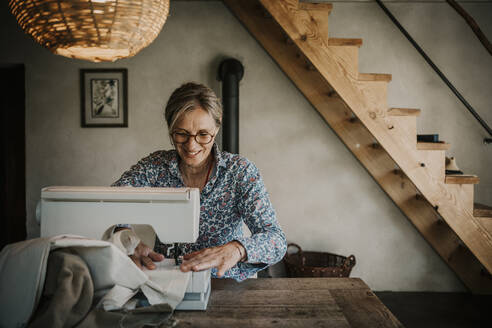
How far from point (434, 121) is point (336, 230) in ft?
4.88

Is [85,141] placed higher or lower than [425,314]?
higher

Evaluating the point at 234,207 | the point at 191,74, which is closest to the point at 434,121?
the point at 191,74

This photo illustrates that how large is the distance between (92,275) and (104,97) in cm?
305

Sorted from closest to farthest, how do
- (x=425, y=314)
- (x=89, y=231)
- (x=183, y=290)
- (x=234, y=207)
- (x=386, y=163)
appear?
1. (x=183, y=290)
2. (x=89, y=231)
3. (x=234, y=207)
4. (x=425, y=314)
5. (x=386, y=163)

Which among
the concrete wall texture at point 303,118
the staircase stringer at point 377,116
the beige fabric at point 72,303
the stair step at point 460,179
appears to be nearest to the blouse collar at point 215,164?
the beige fabric at point 72,303

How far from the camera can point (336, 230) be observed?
3.74m

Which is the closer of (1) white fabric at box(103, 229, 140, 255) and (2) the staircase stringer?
(1) white fabric at box(103, 229, 140, 255)

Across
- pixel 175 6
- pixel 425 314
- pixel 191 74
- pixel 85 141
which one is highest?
pixel 175 6

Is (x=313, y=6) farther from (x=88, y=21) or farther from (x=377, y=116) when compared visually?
(x=88, y=21)

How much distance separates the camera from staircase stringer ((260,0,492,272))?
272 cm

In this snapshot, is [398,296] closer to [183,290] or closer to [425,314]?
[425,314]

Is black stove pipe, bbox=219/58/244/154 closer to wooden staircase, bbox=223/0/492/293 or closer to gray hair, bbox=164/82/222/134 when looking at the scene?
wooden staircase, bbox=223/0/492/293

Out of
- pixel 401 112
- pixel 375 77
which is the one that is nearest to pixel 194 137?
pixel 375 77

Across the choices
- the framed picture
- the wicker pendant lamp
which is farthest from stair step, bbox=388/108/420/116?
the framed picture
